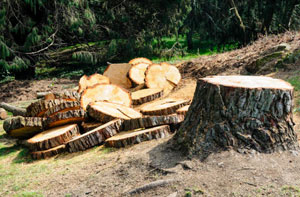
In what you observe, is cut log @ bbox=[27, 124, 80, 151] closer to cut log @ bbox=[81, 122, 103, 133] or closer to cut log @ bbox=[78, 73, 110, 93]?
cut log @ bbox=[81, 122, 103, 133]

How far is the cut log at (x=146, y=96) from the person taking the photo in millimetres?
7523

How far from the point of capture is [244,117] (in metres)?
3.29

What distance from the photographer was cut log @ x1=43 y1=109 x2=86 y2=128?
210 inches

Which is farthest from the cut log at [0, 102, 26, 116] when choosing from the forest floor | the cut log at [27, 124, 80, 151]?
the forest floor

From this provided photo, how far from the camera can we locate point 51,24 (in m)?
12.4

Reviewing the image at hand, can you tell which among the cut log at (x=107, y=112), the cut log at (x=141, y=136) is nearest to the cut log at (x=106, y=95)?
the cut log at (x=107, y=112)

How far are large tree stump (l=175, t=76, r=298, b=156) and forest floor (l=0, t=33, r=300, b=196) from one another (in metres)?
0.12

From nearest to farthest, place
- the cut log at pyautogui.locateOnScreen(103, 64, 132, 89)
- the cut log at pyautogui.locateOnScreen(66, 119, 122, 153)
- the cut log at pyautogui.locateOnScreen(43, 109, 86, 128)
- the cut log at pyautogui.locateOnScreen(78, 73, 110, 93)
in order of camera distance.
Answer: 1. the cut log at pyautogui.locateOnScreen(66, 119, 122, 153)
2. the cut log at pyautogui.locateOnScreen(43, 109, 86, 128)
3. the cut log at pyautogui.locateOnScreen(78, 73, 110, 93)
4. the cut log at pyautogui.locateOnScreen(103, 64, 132, 89)

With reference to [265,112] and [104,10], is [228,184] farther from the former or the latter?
[104,10]

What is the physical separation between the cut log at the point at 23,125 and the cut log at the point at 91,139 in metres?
0.88

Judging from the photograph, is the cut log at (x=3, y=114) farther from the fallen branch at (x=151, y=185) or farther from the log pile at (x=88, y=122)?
the fallen branch at (x=151, y=185)

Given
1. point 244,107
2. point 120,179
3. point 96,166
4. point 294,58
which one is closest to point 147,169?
point 120,179

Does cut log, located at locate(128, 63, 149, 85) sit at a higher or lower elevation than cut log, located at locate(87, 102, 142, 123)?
higher

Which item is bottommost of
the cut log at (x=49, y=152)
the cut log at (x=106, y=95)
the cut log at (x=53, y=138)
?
the cut log at (x=49, y=152)
